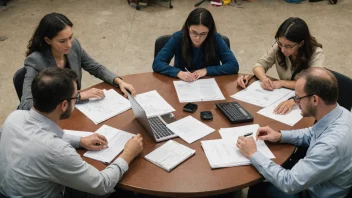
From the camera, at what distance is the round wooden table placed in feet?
5.39

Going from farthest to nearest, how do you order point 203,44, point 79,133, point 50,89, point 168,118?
point 203,44 < point 168,118 < point 79,133 < point 50,89

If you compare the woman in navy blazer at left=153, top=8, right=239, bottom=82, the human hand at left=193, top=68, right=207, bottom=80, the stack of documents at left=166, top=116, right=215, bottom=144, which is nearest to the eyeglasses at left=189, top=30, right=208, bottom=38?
the woman in navy blazer at left=153, top=8, right=239, bottom=82

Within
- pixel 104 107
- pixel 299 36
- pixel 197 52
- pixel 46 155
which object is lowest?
pixel 104 107

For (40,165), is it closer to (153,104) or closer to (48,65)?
(153,104)

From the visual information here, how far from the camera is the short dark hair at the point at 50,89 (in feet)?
5.37

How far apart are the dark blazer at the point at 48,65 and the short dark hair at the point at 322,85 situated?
1381 millimetres

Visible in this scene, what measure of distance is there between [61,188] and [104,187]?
26 cm

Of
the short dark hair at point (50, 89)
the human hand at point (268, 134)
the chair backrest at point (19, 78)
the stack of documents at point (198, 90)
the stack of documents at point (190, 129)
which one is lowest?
the stack of documents at point (198, 90)

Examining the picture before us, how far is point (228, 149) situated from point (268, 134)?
0.81ft

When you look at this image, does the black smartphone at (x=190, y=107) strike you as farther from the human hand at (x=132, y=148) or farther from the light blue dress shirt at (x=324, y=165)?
the light blue dress shirt at (x=324, y=165)

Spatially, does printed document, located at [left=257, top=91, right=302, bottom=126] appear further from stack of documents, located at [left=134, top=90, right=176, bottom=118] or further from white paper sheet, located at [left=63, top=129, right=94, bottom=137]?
white paper sheet, located at [left=63, top=129, right=94, bottom=137]

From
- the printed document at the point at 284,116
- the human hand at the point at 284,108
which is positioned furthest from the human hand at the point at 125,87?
the human hand at the point at 284,108

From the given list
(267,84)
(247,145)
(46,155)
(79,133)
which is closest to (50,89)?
(46,155)

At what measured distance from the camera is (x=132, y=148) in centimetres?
181
